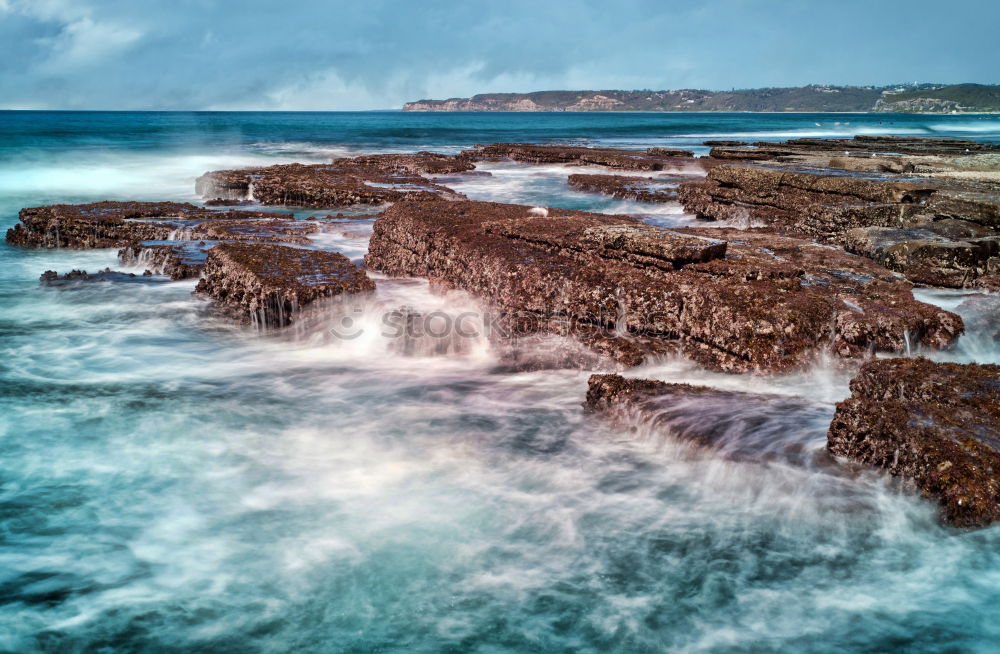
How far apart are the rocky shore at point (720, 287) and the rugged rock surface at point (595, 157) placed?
48.0 ft

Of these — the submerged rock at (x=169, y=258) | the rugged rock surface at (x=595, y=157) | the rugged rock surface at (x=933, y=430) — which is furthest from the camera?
the rugged rock surface at (x=595, y=157)

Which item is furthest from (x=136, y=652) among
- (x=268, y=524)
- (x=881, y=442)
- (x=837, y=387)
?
(x=837, y=387)

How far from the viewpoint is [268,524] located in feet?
15.1

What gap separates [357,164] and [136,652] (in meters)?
26.2

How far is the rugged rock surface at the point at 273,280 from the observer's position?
26.1 feet

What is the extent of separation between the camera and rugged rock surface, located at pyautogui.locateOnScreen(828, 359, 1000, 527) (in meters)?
3.93

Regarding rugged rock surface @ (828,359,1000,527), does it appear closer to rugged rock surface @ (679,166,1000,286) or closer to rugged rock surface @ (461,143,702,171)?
rugged rock surface @ (679,166,1000,286)

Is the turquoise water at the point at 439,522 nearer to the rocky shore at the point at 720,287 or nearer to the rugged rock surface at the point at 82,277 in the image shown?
the rocky shore at the point at 720,287

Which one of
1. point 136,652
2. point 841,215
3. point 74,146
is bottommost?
point 136,652

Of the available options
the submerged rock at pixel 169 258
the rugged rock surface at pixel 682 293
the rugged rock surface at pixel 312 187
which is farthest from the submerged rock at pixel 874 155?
the submerged rock at pixel 169 258

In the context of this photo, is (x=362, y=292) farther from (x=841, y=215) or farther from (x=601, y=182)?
(x=601, y=182)

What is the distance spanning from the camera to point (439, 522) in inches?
182

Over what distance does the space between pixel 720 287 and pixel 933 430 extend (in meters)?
2.61

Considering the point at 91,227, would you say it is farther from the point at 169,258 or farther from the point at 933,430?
the point at 933,430
